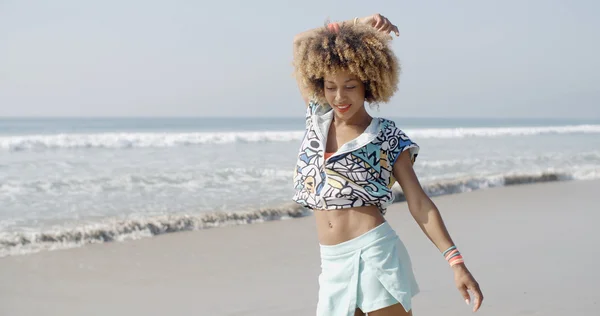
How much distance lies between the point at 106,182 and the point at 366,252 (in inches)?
321

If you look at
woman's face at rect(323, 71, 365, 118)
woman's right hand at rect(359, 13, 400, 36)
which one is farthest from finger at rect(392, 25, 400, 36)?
woman's face at rect(323, 71, 365, 118)

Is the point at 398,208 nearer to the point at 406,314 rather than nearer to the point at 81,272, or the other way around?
the point at 81,272

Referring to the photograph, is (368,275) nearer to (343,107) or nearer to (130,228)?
(343,107)

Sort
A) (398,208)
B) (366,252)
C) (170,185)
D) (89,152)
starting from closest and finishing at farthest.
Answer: (366,252), (398,208), (170,185), (89,152)

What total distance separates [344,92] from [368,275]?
0.68m

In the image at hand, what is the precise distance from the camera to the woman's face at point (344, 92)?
228 cm

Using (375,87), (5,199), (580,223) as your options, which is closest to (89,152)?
(5,199)

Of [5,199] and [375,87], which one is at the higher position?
[375,87]

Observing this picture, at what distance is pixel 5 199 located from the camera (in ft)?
26.7

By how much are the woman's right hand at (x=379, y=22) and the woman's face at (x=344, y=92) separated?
0.96ft

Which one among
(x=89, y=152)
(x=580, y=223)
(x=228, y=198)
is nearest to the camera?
(x=580, y=223)

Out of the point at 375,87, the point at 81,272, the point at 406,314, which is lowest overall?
the point at 81,272

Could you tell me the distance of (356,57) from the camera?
2.22m

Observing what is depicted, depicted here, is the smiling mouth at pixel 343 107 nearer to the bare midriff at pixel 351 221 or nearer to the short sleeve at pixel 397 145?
the short sleeve at pixel 397 145
